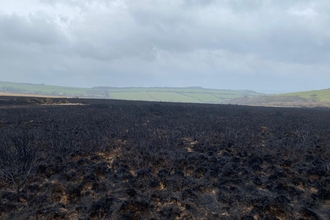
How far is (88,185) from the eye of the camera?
763cm

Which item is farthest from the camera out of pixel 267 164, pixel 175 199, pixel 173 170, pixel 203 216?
pixel 267 164

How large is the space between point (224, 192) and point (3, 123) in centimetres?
1757

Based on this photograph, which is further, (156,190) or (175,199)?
(156,190)

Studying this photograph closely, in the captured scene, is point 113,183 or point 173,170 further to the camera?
point 173,170

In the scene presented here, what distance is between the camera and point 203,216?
607 centimetres

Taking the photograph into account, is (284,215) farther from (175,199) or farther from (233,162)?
(233,162)

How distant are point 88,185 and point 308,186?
7.56 meters

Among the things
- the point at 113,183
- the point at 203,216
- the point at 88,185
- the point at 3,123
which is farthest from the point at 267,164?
the point at 3,123

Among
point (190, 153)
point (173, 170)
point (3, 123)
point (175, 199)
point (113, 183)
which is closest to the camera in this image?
point (175, 199)

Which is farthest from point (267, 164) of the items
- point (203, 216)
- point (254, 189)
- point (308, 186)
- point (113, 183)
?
point (113, 183)

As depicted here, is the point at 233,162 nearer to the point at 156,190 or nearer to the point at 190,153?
the point at 190,153

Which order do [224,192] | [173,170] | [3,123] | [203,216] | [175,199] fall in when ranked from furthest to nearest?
[3,123]
[173,170]
[224,192]
[175,199]
[203,216]

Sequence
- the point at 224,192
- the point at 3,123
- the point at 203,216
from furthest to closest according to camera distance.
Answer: the point at 3,123 < the point at 224,192 < the point at 203,216

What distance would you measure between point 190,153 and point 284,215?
5.68 meters
